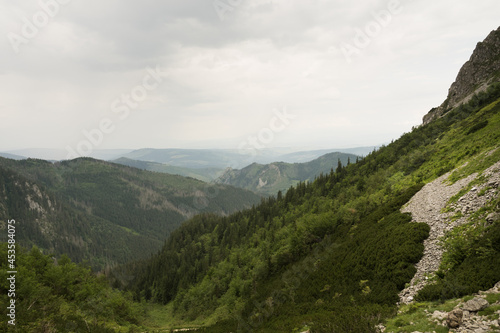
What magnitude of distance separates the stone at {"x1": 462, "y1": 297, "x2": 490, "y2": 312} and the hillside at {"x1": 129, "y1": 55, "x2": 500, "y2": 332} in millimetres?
3012

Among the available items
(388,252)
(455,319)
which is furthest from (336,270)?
(455,319)

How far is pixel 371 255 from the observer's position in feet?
99.5

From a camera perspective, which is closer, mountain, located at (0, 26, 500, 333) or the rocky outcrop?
mountain, located at (0, 26, 500, 333)

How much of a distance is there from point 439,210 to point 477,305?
20022mm

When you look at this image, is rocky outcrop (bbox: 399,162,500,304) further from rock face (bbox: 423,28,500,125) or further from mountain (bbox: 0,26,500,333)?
rock face (bbox: 423,28,500,125)

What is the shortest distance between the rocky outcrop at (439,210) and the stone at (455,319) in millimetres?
6750

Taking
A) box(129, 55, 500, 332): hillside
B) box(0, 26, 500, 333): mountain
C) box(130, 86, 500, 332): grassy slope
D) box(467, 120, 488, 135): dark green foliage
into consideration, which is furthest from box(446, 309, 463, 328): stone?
box(467, 120, 488, 135): dark green foliage

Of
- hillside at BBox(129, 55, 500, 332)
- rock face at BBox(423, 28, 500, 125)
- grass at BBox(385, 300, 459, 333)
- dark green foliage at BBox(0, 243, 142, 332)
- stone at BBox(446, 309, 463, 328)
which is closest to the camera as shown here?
stone at BBox(446, 309, 463, 328)

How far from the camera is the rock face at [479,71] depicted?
90475mm

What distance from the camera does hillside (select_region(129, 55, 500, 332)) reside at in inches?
795

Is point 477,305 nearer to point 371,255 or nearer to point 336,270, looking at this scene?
point 371,255

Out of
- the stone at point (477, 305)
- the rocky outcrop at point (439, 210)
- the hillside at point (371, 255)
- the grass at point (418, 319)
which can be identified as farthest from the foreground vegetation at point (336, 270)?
the stone at point (477, 305)

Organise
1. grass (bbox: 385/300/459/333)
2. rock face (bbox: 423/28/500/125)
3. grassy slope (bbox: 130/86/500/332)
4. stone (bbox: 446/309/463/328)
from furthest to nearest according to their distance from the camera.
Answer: rock face (bbox: 423/28/500/125)
grassy slope (bbox: 130/86/500/332)
grass (bbox: 385/300/459/333)
stone (bbox: 446/309/463/328)

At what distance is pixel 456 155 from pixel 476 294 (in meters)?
43.2
